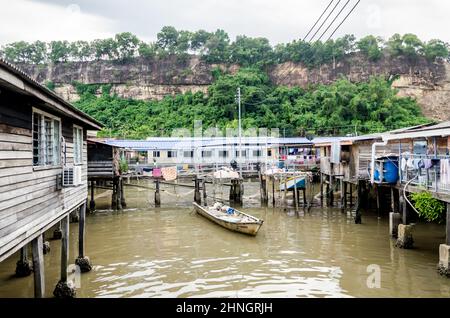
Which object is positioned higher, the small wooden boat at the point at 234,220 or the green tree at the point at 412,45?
the green tree at the point at 412,45

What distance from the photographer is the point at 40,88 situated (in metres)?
7.29

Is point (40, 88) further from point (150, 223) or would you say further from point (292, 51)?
point (292, 51)

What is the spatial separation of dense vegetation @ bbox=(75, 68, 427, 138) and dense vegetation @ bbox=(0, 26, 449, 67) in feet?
19.5

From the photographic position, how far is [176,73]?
242ft

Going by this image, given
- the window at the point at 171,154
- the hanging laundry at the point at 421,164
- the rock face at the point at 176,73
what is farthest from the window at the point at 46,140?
the rock face at the point at 176,73

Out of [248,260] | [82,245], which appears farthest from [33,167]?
[248,260]

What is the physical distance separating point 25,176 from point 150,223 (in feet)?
47.2

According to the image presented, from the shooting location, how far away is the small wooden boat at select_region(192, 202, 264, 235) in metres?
17.6

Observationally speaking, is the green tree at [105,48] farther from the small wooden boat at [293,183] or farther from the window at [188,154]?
the small wooden boat at [293,183]

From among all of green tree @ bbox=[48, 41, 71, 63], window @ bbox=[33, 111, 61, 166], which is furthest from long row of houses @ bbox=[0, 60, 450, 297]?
green tree @ bbox=[48, 41, 71, 63]

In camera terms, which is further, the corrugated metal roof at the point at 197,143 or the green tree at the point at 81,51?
the green tree at the point at 81,51

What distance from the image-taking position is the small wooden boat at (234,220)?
17566 millimetres

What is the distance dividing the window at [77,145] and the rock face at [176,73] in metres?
60.4
